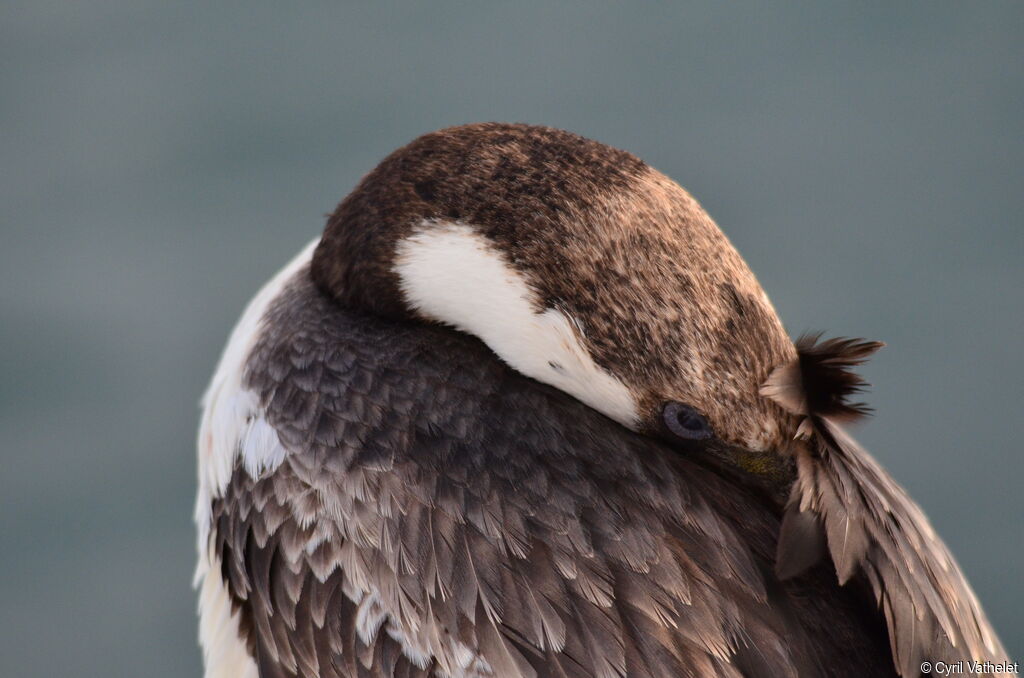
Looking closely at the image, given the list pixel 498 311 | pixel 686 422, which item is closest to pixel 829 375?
pixel 686 422

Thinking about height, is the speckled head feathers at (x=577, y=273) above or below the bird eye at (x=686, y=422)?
above

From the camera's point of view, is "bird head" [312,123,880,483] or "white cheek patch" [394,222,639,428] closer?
"bird head" [312,123,880,483]

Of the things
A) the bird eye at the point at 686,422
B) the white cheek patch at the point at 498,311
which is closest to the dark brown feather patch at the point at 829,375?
the bird eye at the point at 686,422

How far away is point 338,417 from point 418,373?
0.16 m

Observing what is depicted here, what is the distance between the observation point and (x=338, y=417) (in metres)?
2.04

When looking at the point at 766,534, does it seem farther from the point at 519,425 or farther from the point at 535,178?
the point at 535,178

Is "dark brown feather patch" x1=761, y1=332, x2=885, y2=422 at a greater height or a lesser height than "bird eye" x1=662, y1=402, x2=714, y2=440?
greater

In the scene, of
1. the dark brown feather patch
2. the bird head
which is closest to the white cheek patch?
the bird head

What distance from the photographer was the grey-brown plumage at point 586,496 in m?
1.82

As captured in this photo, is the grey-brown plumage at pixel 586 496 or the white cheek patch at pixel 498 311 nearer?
the grey-brown plumage at pixel 586 496

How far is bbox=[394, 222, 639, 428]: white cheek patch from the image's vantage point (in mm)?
1929

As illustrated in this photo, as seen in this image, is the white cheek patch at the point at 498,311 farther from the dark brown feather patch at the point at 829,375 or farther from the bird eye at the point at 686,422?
the dark brown feather patch at the point at 829,375

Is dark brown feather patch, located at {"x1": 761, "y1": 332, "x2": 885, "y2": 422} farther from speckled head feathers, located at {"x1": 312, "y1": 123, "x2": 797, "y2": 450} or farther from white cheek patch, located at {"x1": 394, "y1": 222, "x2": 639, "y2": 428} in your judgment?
white cheek patch, located at {"x1": 394, "y1": 222, "x2": 639, "y2": 428}

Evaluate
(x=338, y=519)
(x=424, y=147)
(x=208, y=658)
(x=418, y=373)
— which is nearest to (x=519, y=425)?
(x=418, y=373)
